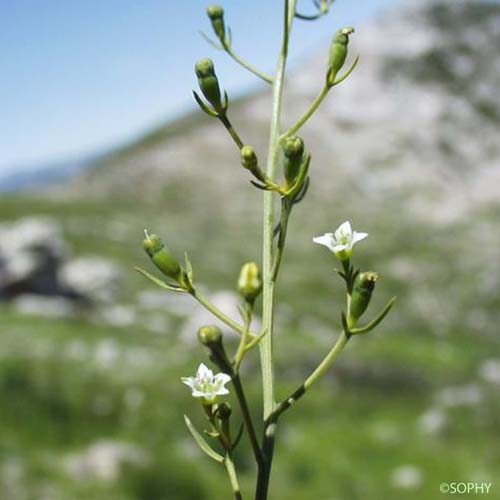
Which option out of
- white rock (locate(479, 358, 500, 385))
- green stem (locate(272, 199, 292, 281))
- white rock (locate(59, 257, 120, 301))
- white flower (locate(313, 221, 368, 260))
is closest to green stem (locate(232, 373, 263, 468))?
green stem (locate(272, 199, 292, 281))

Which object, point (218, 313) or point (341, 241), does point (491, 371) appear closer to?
point (341, 241)

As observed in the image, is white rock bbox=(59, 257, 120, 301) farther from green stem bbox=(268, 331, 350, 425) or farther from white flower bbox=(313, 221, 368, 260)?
green stem bbox=(268, 331, 350, 425)

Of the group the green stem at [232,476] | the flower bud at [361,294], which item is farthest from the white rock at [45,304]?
the flower bud at [361,294]

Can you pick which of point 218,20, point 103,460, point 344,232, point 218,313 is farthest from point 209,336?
point 103,460

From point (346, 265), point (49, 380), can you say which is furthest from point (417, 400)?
point (346, 265)

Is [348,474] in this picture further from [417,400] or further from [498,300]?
[498,300]

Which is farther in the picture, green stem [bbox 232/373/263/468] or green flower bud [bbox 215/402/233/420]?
green flower bud [bbox 215/402/233/420]

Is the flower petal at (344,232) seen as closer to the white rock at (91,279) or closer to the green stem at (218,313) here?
the green stem at (218,313)

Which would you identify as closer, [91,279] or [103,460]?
[103,460]
